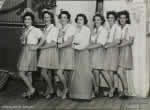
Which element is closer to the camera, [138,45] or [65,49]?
[138,45]

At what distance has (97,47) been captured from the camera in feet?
15.6

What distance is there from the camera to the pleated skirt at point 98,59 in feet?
15.6

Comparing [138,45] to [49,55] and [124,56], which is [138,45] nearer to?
[124,56]

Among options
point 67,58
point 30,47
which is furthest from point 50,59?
point 30,47

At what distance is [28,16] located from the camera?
16.2 feet

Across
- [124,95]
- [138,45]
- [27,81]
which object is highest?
[138,45]

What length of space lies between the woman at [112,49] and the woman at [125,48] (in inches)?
2.7

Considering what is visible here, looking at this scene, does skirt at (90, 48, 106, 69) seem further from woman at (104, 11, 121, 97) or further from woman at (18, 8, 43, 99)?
woman at (18, 8, 43, 99)

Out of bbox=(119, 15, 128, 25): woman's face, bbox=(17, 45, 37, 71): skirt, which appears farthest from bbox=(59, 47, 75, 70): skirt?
bbox=(119, 15, 128, 25): woman's face

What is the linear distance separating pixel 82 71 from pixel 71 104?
20.9 inches

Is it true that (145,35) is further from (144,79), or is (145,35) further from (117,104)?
(117,104)

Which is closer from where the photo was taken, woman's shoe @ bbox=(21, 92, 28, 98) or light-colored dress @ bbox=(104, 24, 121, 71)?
light-colored dress @ bbox=(104, 24, 121, 71)

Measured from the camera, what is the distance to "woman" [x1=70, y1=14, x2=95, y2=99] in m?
4.71

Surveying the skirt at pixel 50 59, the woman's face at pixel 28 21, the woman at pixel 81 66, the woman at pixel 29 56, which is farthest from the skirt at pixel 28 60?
the woman at pixel 81 66
